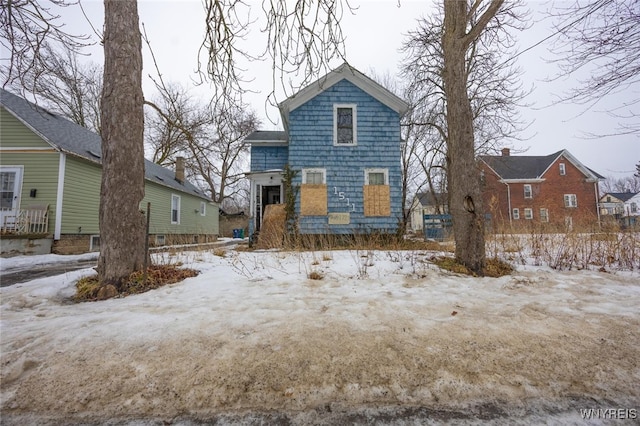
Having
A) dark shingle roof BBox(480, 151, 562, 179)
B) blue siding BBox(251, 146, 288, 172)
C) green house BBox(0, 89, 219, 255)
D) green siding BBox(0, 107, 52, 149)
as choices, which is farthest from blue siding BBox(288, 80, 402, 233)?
dark shingle roof BBox(480, 151, 562, 179)

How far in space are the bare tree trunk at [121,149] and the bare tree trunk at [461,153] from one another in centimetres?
465

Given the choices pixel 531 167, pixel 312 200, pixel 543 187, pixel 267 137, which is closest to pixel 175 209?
pixel 267 137

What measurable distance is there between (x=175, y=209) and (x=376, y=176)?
13.1 m

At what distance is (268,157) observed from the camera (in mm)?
11164

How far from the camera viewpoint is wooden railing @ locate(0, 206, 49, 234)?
806 cm

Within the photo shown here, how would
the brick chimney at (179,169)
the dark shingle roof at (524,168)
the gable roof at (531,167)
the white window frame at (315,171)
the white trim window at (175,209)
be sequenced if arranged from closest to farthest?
the white window frame at (315,171)
the white trim window at (175,209)
the brick chimney at (179,169)
the gable roof at (531,167)
the dark shingle roof at (524,168)

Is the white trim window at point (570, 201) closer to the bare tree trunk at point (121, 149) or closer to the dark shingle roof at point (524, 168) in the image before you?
the dark shingle roof at point (524, 168)

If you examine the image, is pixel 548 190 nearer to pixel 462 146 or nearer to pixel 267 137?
pixel 267 137

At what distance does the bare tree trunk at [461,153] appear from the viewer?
3.98m

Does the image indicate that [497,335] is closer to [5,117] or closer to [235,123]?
[235,123]

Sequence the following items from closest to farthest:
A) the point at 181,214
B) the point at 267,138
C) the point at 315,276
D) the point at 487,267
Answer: the point at 315,276 → the point at 487,267 → the point at 267,138 → the point at 181,214

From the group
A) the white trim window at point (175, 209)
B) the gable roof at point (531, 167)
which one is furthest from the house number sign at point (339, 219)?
the gable roof at point (531, 167)

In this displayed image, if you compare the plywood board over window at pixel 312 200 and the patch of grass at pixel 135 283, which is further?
the plywood board over window at pixel 312 200

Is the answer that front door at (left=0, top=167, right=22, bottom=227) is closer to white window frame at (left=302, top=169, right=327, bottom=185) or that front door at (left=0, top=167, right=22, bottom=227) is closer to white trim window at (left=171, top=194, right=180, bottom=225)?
white trim window at (left=171, top=194, right=180, bottom=225)
